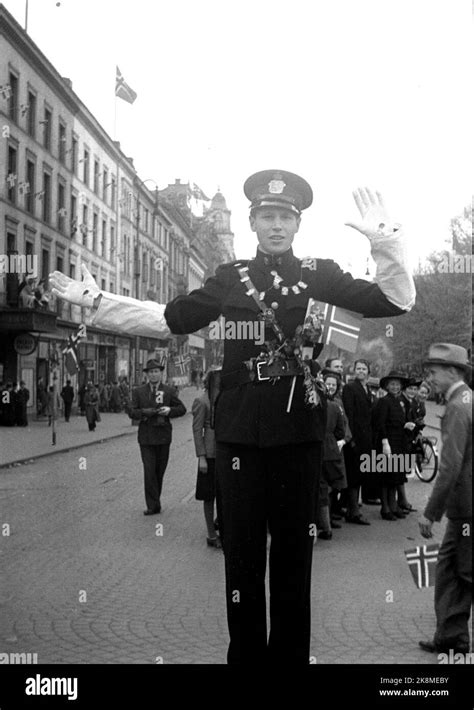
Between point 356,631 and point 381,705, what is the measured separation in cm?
187

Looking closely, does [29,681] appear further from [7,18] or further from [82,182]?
[7,18]

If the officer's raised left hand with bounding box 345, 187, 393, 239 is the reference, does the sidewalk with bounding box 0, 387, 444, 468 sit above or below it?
below

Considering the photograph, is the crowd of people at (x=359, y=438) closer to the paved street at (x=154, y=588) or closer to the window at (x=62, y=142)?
the paved street at (x=154, y=588)

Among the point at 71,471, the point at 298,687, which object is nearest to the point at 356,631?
the point at 298,687

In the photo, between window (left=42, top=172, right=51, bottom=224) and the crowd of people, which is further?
window (left=42, top=172, right=51, bottom=224)

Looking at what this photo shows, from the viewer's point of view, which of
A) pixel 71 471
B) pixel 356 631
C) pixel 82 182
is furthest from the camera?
pixel 82 182

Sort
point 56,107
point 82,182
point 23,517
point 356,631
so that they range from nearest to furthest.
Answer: point 356,631
point 23,517
point 82,182
point 56,107

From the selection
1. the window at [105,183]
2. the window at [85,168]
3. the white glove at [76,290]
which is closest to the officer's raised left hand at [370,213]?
the white glove at [76,290]

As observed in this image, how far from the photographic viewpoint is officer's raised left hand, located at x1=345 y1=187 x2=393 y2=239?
8.77ft

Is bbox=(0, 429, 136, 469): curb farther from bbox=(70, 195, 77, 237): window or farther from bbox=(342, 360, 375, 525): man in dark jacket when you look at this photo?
bbox=(342, 360, 375, 525): man in dark jacket

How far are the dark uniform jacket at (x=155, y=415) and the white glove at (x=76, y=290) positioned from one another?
642 centimetres

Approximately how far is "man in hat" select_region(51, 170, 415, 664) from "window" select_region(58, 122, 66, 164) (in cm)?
1745

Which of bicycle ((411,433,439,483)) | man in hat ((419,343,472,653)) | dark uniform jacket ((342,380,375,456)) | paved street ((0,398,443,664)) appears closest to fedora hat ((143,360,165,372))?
paved street ((0,398,443,664))

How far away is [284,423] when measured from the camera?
272 cm
